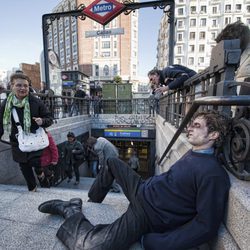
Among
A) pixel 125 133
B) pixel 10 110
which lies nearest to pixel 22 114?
pixel 10 110

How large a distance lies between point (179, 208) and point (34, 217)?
5.51 ft

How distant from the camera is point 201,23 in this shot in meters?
40.2

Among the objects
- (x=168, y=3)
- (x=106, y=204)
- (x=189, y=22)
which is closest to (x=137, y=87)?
(x=189, y=22)

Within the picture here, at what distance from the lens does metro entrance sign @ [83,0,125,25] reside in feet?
16.9

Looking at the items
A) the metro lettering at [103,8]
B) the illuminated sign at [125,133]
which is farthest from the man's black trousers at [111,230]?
the illuminated sign at [125,133]

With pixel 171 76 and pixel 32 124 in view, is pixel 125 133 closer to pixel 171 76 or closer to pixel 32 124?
pixel 171 76

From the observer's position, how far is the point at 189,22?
40.2m

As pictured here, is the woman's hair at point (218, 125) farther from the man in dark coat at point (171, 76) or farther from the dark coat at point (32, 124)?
the dark coat at point (32, 124)

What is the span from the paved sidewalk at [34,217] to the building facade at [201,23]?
138 ft

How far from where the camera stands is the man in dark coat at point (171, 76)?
321 cm

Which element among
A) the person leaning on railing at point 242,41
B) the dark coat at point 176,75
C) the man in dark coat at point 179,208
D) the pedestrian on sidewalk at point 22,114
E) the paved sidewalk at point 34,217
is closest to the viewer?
the man in dark coat at point 179,208

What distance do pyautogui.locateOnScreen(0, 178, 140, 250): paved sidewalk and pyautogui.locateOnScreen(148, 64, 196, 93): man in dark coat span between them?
206cm

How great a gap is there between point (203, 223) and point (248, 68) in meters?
1.54

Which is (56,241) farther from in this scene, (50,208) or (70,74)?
(70,74)
